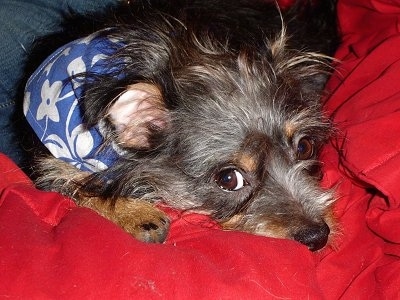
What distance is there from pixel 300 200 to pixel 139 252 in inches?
51.7

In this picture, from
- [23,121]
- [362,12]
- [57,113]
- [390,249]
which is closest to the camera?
[390,249]

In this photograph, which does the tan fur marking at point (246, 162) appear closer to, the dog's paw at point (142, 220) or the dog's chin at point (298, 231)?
the dog's chin at point (298, 231)

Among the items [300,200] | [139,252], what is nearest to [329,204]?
[300,200]

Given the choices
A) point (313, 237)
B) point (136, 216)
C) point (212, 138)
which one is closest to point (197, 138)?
point (212, 138)

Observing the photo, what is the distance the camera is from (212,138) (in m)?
3.31

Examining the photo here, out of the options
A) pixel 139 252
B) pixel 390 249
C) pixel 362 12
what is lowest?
pixel 390 249

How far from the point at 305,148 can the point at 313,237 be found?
776 millimetres

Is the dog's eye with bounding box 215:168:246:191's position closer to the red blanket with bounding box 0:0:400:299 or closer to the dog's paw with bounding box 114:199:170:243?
the red blanket with bounding box 0:0:400:299

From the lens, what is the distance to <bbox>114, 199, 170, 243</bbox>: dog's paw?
9.89ft

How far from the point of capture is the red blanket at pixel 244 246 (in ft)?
7.50

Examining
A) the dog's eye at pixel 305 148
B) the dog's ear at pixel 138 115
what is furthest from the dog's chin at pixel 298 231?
the dog's ear at pixel 138 115

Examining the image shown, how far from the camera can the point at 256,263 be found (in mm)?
2529

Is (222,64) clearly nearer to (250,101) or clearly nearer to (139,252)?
(250,101)

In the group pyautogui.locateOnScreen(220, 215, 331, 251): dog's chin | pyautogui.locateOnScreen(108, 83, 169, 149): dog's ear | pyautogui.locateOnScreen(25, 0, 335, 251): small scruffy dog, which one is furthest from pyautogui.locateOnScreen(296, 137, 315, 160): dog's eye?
pyautogui.locateOnScreen(108, 83, 169, 149): dog's ear
